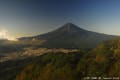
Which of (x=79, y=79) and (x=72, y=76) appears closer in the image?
(x=79, y=79)

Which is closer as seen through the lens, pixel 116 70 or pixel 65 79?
pixel 116 70

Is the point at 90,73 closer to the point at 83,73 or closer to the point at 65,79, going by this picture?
the point at 83,73

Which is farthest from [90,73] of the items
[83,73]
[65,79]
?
[65,79]

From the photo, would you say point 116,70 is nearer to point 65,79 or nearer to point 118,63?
point 118,63

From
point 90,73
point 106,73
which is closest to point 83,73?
point 90,73

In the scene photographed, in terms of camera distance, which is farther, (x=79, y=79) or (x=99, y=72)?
(x=99, y=72)

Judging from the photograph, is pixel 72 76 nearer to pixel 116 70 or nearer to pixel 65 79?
pixel 65 79

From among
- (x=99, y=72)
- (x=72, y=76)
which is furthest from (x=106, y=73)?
(x=72, y=76)
